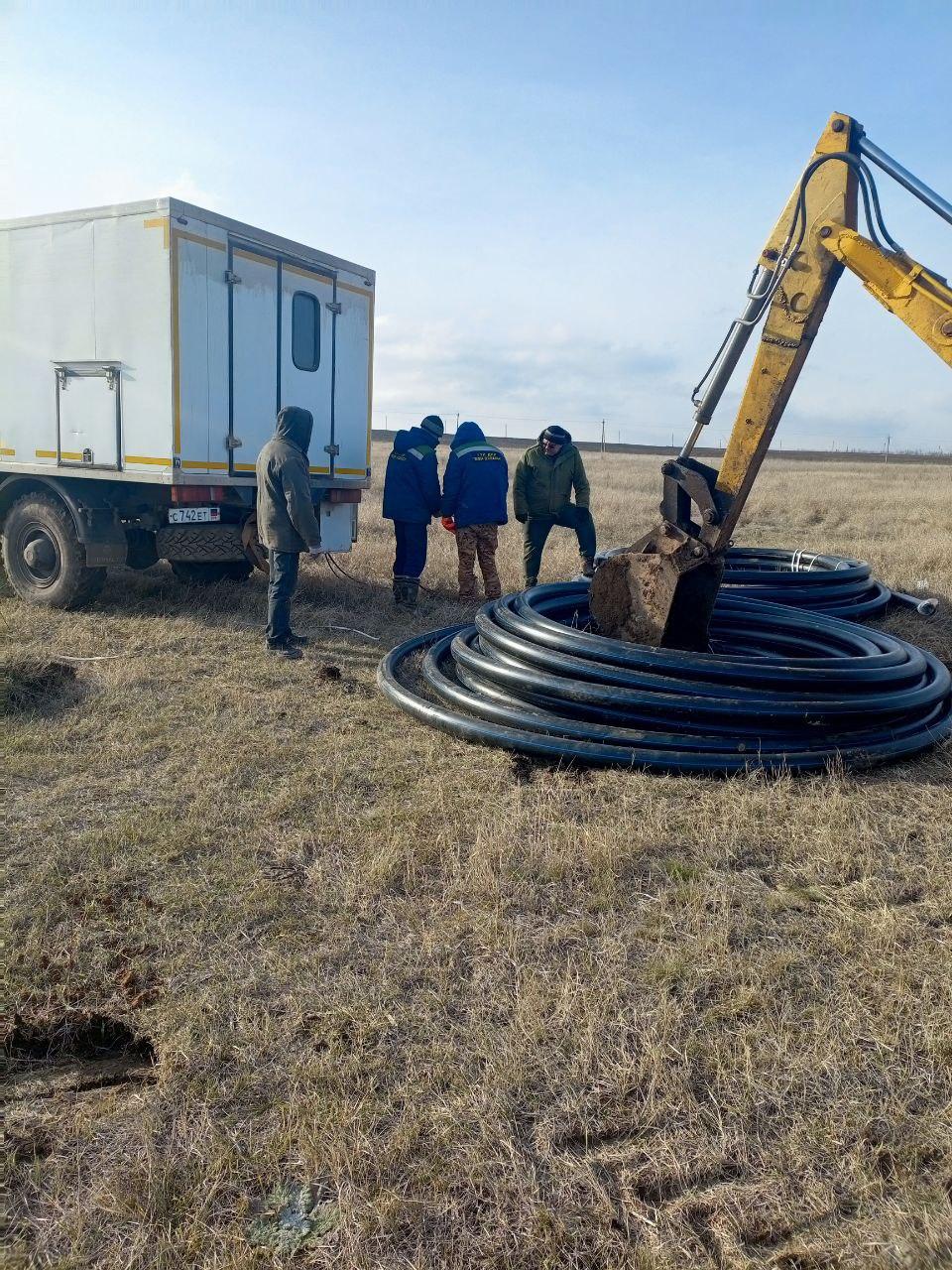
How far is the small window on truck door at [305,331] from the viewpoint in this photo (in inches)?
335

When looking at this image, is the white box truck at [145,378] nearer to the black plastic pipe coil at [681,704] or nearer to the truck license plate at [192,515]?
the truck license plate at [192,515]

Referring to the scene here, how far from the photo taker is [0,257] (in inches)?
325

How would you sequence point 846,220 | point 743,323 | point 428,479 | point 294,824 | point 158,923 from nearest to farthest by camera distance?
1. point 158,923
2. point 294,824
3. point 846,220
4. point 743,323
5. point 428,479

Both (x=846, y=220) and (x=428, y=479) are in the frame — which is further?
(x=428, y=479)

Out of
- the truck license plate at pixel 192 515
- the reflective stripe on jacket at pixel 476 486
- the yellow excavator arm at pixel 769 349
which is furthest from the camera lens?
the reflective stripe on jacket at pixel 476 486

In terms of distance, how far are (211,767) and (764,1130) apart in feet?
10.8

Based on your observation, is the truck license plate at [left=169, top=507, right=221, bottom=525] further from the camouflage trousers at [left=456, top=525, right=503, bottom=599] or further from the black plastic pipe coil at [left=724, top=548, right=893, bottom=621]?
the black plastic pipe coil at [left=724, top=548, right=893, bottom=621]

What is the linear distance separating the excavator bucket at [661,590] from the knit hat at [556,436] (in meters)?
3.22

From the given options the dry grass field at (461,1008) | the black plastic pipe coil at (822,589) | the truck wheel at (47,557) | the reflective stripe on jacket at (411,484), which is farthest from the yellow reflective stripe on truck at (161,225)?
the black plastic pipe coil at (822,589)

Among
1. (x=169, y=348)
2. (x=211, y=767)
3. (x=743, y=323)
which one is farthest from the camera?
(x=169, y=348)

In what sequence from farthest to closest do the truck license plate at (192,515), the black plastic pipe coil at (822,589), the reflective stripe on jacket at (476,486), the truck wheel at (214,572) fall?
the truck wheel at (214,572)
the reflective stripe on jacket at (476,486)
the black plastic pipe coil at (822,589)
the truck license plate at (192,515)

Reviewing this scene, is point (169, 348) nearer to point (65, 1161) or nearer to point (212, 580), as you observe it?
point (212, 580)

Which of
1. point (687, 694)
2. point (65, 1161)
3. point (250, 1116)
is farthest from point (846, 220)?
point (65, 1161)

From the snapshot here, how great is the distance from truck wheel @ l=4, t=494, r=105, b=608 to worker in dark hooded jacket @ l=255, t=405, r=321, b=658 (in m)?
2.10
